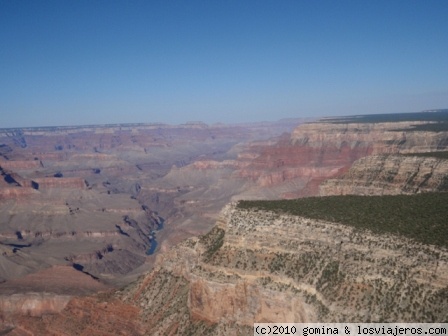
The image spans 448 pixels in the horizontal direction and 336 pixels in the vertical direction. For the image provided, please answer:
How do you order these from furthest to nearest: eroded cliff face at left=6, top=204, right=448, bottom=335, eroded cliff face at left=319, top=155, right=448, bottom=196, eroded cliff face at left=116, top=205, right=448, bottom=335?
eroded cliff face at left=319, top=155, right=448, bottom=196, eroded cliff face at left=6, top=204, right=448, bottom=335, eroded cliff face at left=116, top=205, right=448, bottom=335

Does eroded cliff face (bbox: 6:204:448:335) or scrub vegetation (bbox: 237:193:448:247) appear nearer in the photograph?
eroded cliff face (bbox: 6:204:448:335)

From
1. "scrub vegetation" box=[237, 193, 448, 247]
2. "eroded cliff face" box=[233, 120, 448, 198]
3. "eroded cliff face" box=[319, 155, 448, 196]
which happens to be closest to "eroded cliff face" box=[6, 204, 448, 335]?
"scrub vegetation" box=[237, 193, 448, 247]

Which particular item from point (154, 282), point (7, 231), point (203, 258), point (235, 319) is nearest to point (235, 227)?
point (203, 258)

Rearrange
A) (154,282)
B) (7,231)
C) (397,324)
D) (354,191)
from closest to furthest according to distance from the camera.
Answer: (397,324), (154,282), (354,191), (7,231)

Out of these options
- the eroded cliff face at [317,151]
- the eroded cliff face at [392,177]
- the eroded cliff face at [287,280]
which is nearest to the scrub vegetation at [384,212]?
the eroded cliff face at [287,280]

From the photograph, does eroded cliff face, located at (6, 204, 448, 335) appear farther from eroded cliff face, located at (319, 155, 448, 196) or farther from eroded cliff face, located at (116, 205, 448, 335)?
eroded cliff face, located at (319, 155, 448, 196)

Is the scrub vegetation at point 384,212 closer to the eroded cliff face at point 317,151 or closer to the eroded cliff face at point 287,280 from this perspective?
the eroded cliff face at point 287,280

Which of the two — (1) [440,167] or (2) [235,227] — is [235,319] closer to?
(2) [235,227]

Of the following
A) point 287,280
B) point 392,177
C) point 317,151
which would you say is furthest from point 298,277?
point 317,151
